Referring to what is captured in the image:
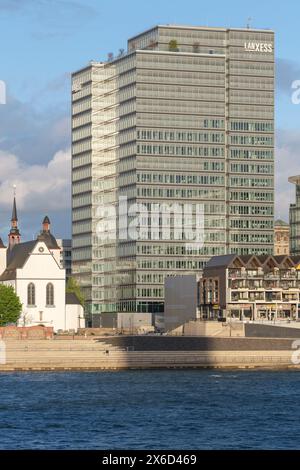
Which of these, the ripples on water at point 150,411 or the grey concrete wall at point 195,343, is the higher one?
the grey concrete wall at point 195,343

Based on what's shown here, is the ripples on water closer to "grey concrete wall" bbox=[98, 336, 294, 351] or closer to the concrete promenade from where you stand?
the concrete promenade

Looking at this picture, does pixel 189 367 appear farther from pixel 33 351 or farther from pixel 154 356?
pixel 33 351

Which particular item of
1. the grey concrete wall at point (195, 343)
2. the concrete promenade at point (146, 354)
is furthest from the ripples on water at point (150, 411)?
the grey concrete wall at point (195, 343)

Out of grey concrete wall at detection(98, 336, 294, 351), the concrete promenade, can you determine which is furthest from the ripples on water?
grey concrete wall at detection(98, 336, 294, 351)

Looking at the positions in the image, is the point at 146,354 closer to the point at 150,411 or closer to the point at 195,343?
the point at 195,343

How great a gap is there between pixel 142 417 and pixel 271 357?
87337 mm

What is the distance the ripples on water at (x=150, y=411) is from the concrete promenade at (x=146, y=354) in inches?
590

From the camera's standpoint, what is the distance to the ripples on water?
8900 cm

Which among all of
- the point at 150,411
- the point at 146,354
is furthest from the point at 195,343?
the point at 150,411

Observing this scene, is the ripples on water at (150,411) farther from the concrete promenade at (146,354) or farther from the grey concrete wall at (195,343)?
the grey concrete wall at (195,343)

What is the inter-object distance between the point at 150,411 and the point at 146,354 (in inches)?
3020

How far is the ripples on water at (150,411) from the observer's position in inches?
3504

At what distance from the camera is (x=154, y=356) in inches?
7456

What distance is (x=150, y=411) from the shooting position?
113m
